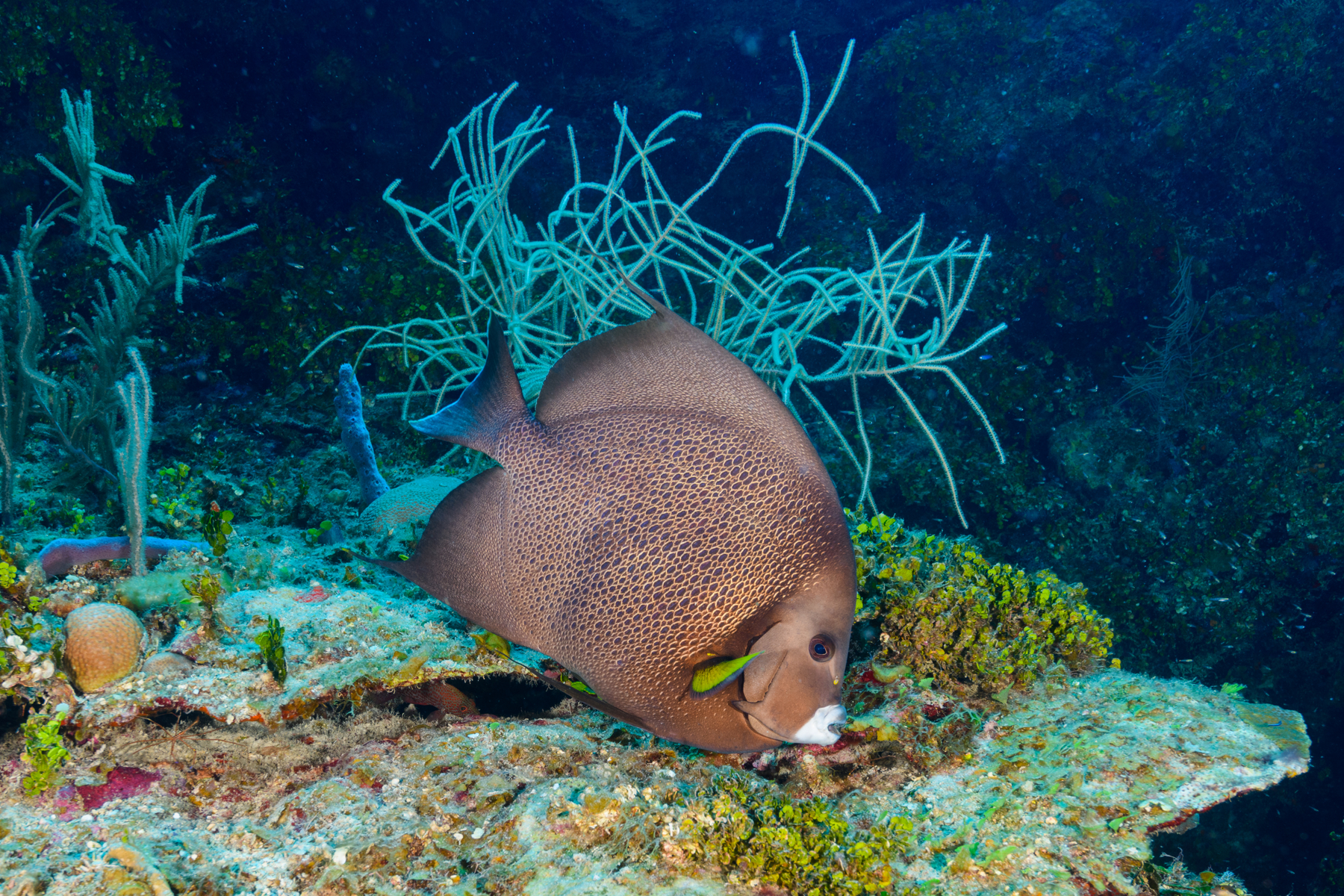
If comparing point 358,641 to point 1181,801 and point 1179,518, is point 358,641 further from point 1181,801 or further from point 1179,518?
point 1179,518

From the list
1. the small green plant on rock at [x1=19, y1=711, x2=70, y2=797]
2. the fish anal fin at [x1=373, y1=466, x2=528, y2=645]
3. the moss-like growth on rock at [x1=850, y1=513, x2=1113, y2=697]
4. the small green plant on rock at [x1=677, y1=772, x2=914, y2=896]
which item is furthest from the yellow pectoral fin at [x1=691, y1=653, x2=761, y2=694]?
the small green plant on rock at [x1=19, y1=711, x2=70, y2=797]

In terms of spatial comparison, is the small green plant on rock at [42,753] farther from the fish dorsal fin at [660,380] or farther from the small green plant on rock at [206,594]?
the fish dorsal fin at [660,380]

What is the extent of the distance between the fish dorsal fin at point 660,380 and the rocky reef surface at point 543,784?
2.95 feet

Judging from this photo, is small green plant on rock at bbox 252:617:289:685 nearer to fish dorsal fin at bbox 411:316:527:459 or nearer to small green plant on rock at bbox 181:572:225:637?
small green plant on rock at bbox 181:572:225:637

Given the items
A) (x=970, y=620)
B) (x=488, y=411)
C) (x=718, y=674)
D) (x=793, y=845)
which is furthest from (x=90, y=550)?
(x=970, y=620)

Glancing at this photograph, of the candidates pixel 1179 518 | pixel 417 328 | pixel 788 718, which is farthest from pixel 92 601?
pixel 1179 518

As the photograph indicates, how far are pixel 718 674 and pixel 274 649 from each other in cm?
126

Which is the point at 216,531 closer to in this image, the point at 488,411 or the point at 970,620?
the point at 488,411

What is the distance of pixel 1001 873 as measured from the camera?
57.4 inches

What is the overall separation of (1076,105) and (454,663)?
1098cm

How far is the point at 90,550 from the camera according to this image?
2176mm

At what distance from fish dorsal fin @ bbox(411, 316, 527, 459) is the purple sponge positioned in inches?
58.8

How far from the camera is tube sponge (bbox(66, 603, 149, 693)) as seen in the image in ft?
5.21

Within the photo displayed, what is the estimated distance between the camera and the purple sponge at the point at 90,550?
6.96 ft
